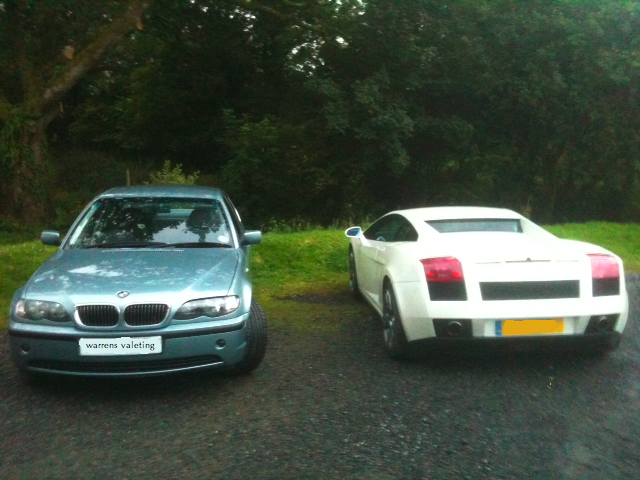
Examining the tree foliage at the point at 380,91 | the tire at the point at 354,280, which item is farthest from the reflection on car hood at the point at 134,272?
the tree foliage at the point at 380,91

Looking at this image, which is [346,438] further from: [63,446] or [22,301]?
[22,301]

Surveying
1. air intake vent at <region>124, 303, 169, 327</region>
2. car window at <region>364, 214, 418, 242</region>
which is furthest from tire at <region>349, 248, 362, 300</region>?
air intake vent at <region>124, 303, 169, 327</region>

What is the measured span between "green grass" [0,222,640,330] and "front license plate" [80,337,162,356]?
3.06m

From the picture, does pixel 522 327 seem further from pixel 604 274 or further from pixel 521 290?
pixel 604 274

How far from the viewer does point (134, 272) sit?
565 cm

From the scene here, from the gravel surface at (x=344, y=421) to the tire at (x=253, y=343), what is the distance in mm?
105

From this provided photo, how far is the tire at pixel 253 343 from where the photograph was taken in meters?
5.71

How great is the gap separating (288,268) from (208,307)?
6.01 meters

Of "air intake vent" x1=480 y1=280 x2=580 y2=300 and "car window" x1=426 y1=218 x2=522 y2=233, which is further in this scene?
"car window" x1=426 y1=218 x2=522 y2=233

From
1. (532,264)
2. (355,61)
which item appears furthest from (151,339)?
(355,61)

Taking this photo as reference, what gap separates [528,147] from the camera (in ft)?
81.7

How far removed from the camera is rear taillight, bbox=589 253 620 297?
231 inches

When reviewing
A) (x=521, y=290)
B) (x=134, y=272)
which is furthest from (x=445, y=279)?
(x=134, y=272)

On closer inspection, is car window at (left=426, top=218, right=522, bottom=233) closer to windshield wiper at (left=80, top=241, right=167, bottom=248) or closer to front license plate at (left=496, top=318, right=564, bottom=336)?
front license plate at (left=496, top=318, right=564, bottom=336)
